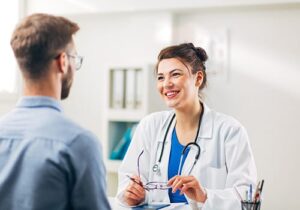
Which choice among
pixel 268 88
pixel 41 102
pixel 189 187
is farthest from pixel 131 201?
pixel 268 88

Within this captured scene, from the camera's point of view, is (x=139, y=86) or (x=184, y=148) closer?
(x=184, y=148)

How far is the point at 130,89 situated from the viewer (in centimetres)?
345

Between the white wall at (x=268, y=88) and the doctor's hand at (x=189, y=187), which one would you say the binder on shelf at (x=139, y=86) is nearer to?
the white wall at (x=268, y=88)

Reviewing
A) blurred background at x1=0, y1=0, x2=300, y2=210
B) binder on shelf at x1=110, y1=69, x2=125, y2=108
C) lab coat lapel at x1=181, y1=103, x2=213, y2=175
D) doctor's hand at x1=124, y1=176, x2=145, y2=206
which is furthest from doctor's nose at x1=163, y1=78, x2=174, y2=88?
binder on shelf at x1=110, y1=69, x2=125, y2=108

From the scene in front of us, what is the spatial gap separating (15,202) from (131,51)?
2.58 meters

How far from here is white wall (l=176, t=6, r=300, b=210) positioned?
323cm

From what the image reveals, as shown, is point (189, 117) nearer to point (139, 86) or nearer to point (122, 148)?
point (139, 86)

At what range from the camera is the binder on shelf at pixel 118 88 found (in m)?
3.47

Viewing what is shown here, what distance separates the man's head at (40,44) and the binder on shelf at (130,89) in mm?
2215

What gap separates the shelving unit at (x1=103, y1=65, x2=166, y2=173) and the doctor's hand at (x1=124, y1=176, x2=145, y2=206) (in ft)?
4.66

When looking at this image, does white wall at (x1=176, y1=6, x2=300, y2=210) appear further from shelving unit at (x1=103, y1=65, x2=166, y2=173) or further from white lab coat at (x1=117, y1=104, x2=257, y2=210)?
white lab coat at (x1=117, y1=104, x2=257, y2=210)

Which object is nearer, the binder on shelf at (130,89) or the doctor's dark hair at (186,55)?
the doctor's dark hair at (186,55)

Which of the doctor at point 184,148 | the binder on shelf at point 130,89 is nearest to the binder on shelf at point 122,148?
the binder on shelf at point 130,89

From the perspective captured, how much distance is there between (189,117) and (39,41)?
121cm
